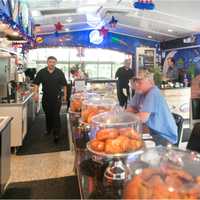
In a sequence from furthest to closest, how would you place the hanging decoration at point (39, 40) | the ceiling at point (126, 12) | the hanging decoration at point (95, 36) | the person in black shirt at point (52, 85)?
the hanging decoration at point (95, 36), the hanging decoration at point (39, 40), the ceiling at point (126, 12), the person in black shirt at point (52, 85)

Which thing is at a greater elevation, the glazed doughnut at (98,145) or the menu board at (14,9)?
the menu board at (14,9)

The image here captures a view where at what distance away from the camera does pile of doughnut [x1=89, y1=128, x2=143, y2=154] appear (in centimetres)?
164

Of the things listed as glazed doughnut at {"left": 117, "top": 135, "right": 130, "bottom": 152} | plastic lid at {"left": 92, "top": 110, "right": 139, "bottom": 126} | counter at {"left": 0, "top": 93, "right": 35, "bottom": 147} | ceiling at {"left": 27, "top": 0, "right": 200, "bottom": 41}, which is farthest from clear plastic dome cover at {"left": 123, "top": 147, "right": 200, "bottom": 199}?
ceiling at {"left": 27, "top": 0, "right": 200, "bottom": 41}

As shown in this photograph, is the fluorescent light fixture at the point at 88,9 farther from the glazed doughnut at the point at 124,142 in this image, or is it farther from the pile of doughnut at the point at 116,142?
the glazed doughnut at the point at 124,142

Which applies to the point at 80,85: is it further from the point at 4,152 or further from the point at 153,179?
the point at 153,179

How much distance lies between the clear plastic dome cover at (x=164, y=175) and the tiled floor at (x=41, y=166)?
279 centimetres

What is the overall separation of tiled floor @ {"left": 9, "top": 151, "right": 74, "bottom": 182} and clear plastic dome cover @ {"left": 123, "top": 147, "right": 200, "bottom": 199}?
2.79 m

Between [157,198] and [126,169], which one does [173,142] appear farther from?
[157,198]

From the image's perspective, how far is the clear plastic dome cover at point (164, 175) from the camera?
44.6 inches

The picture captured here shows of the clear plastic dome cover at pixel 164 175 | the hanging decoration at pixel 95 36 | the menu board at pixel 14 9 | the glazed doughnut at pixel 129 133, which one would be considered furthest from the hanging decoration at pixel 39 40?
the clear plastic dome cover at pixel 164 175

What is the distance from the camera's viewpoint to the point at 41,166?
4.40 m

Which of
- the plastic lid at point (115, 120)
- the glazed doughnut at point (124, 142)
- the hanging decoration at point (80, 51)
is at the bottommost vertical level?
the glazed doughnut at point (124, 142)

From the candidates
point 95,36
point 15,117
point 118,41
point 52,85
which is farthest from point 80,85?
point 118,41

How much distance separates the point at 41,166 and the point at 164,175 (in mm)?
3434
